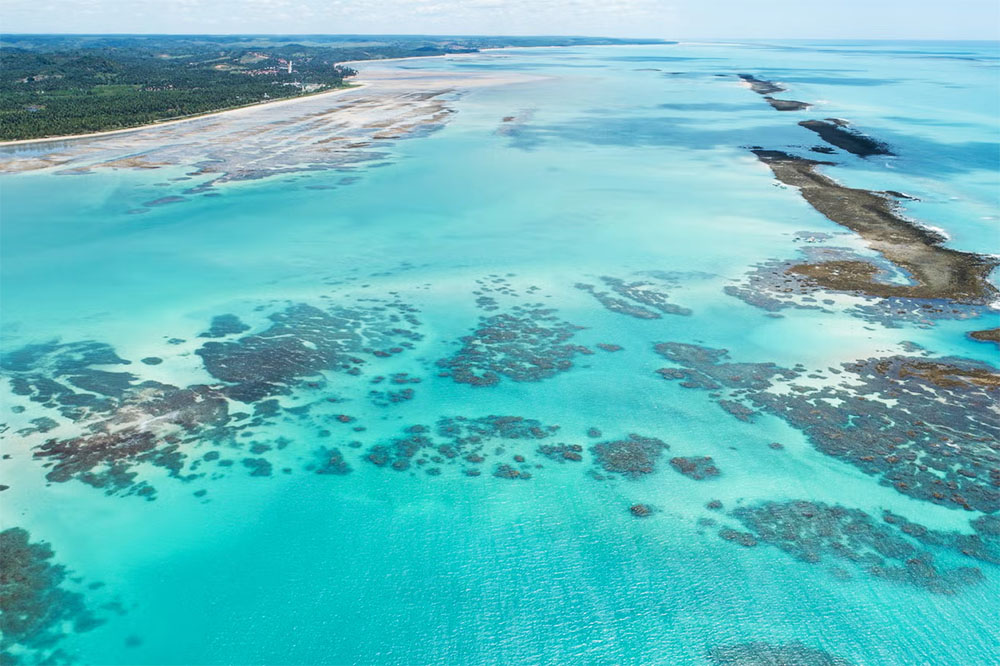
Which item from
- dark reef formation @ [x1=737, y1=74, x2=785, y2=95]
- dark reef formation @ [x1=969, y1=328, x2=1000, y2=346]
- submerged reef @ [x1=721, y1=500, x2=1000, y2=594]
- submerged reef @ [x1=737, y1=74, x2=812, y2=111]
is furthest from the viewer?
dark reef formation @ [x1=737, y1=74, x2=785, y2=95]

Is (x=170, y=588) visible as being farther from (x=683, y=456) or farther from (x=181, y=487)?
(x=683, y=456)

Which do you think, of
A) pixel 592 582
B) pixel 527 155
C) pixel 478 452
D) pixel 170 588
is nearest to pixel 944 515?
pixel 592 582

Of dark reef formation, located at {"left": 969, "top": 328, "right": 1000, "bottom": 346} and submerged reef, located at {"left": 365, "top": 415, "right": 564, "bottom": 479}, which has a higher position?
dark reef formation, located at {"left": 969, "top": 328, "right": 1000, "bottom": 346}

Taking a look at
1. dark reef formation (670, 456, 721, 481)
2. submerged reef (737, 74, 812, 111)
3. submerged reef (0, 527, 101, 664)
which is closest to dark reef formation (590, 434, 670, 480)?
dark reef formation (670, 456, 721, 481)

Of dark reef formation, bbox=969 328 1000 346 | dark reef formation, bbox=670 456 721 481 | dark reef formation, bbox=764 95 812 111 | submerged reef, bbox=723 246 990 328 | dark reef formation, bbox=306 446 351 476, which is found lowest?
dark reef formation, bbox=306 446 351 476

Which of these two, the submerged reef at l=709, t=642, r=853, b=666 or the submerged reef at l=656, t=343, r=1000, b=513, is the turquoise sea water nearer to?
the submerged reef at l=709, t=642, r=853, b=666

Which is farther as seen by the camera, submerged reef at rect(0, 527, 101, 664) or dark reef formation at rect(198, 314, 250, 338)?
dark reef formation at rect(198, 314, 250, 338)

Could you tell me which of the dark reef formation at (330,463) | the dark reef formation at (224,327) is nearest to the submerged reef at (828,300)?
the dark reef formation at (330,463)

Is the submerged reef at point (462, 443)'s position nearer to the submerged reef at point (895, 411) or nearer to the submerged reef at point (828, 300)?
the submerged reef at point (895, 411)
